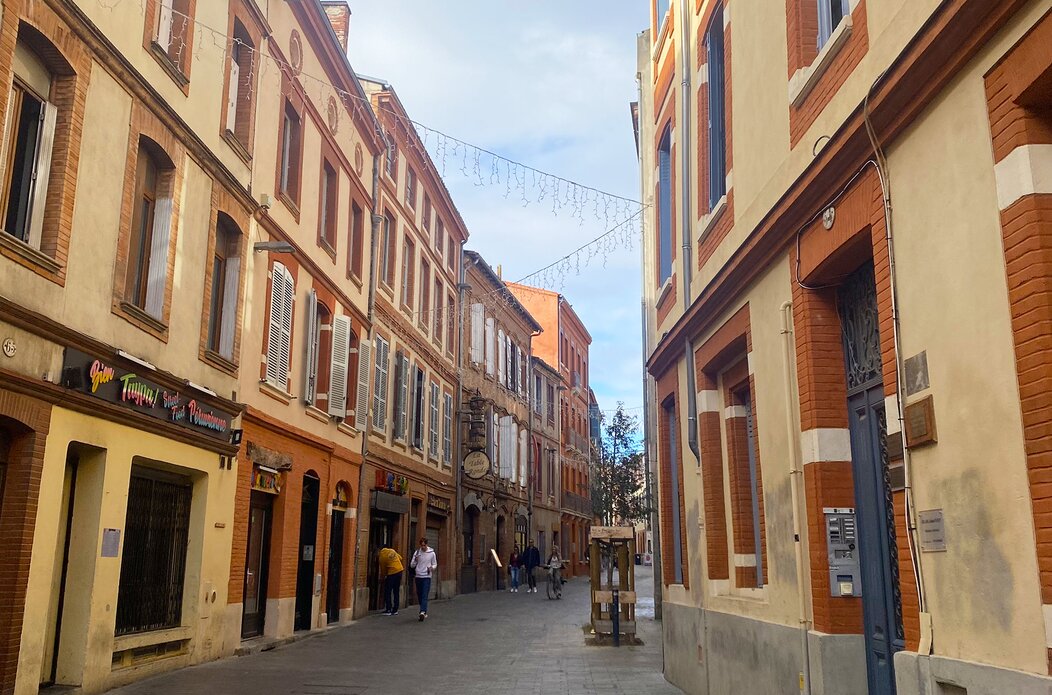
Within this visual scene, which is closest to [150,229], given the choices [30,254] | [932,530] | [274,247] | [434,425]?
[30,254]

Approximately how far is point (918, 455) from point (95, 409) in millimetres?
7673

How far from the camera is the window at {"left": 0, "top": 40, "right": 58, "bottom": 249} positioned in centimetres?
859

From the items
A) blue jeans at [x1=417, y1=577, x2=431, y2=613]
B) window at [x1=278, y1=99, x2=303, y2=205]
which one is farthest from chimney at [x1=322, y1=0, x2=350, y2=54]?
blue jeans at [x1=417, y1=577, x2=431, y2=613]

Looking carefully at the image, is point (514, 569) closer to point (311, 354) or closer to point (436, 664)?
point (311, 354)

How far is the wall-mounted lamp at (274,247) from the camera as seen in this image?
1413 cm

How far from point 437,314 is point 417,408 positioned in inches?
139

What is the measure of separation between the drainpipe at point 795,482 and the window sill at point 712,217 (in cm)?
225

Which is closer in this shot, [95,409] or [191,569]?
[95,409]

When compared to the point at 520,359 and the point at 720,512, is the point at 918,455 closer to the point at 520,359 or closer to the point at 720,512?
the point at 720,512

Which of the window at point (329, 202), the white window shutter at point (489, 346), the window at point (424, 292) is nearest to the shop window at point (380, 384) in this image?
the window at point (329, 202)

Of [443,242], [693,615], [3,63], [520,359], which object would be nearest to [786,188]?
[693,615]

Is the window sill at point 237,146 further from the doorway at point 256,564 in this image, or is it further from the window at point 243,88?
the doorway at point 256,564

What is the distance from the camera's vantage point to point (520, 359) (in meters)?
38.6

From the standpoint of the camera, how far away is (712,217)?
32.6 feet
